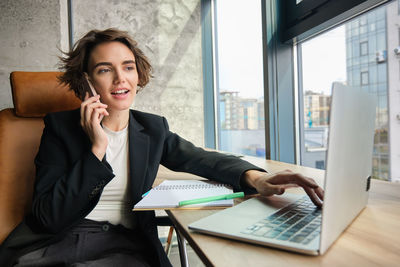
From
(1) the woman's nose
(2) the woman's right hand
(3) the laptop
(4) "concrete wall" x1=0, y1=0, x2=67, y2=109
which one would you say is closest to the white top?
(2) the woman's right hand

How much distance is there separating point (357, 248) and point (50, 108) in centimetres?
128

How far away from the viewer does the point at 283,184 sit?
0.74 meters

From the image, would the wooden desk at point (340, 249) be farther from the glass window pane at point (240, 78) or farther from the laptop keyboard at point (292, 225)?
the glass window pane at point (240, 78)

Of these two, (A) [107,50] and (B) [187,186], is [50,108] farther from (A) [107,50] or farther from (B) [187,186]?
(B) [187,186]

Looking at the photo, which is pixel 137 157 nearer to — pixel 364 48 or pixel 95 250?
pixel 95 250

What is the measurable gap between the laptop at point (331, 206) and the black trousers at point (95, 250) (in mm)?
431

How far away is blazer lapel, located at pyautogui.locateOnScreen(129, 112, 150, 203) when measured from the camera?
1.01 metres

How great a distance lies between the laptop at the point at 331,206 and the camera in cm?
41

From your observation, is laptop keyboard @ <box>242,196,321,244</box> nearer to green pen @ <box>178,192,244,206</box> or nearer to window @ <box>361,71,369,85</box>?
green pen @ <box>178,192,244,206</box>

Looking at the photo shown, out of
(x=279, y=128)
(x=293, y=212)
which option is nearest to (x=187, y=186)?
(x=293, y=212)

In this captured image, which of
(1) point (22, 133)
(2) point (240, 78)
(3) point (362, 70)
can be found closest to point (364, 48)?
(3) point (362, 70)

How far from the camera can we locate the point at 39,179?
90 cm

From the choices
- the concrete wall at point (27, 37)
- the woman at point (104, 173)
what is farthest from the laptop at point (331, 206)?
the concrete wall at point (27, 37)

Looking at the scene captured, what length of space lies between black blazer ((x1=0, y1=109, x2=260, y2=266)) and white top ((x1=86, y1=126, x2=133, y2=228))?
51 millimetres
